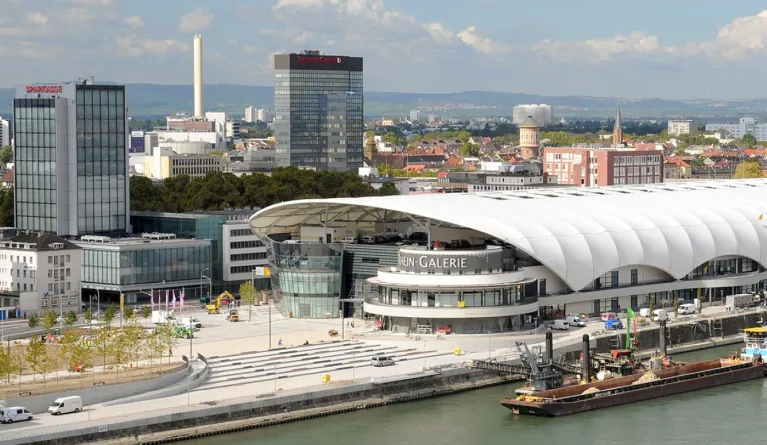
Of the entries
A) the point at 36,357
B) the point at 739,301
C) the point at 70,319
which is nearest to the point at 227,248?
the point at 70,319

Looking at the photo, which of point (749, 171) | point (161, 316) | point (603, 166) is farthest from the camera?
point (749, 171)

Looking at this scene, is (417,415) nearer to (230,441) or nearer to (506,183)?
(230,441)

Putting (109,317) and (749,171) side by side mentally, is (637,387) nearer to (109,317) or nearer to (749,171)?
(109,317)

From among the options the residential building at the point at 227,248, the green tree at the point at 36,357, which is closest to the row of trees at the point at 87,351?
the green tree at the point at 36,357

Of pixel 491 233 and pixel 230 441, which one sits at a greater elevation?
pixel 491 233

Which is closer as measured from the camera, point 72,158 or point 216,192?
point 72,158

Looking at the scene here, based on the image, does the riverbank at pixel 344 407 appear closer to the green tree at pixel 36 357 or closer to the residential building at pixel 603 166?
the green tree at pixel 36 357

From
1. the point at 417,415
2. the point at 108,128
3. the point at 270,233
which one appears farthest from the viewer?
the point at 108,128

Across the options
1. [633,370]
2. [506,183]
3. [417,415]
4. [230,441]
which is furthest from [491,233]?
[506,183]
